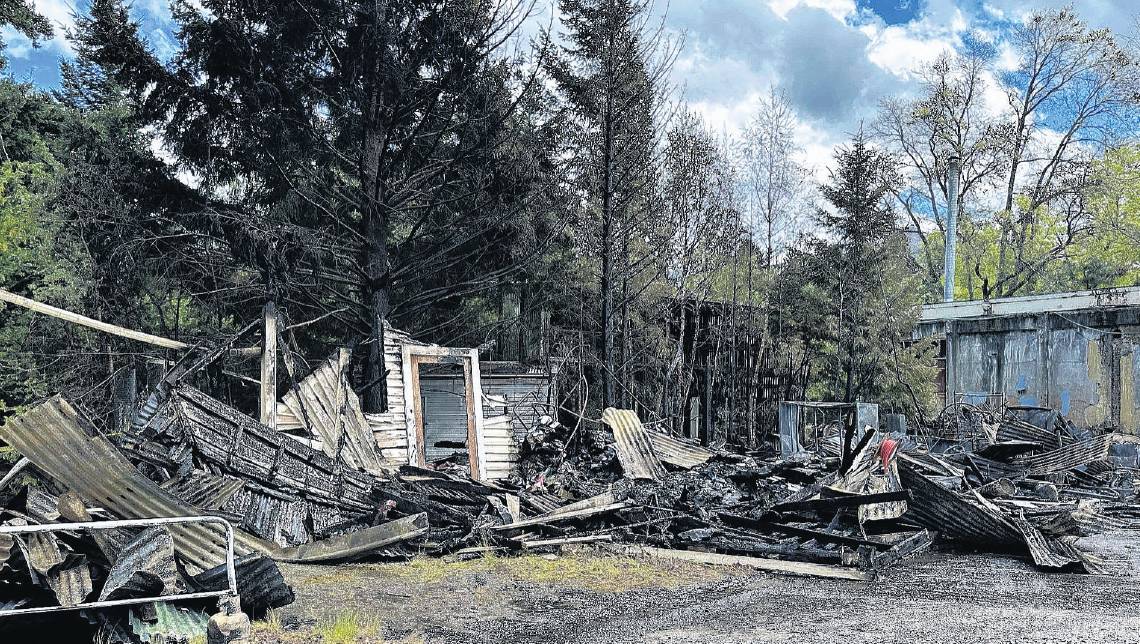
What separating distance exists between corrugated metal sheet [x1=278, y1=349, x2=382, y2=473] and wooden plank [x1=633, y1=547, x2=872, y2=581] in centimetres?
448

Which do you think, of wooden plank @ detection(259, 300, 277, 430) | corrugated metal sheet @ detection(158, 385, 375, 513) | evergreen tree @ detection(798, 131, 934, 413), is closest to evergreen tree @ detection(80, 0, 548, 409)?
wooden plank @ detection(259, 300, 277, 430)

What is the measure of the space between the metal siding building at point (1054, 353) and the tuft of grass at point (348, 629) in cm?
2090

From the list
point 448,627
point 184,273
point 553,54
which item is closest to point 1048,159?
point 553,54

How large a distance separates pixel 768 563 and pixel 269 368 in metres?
7.02

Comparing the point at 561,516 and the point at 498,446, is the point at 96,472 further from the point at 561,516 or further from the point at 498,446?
the point at 498,446

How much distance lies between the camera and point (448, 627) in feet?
22.4

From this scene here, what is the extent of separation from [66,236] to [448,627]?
1934cm

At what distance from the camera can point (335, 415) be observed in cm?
1244

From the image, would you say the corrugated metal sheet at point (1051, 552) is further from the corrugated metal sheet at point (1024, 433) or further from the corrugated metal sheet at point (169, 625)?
the corrugated metal sheet at point (169, 625)

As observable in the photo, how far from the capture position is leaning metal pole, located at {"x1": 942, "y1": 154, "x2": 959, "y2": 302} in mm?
37156

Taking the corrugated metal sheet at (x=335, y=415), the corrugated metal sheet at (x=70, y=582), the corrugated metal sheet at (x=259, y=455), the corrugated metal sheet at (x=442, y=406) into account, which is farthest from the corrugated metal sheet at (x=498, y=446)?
the corrugated metal sheet at (x=70, y=582)

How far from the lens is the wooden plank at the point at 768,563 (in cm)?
884

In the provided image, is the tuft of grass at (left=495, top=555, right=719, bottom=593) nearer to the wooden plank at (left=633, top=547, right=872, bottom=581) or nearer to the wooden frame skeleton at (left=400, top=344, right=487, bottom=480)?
the wooden plank at (left=633, top=547, right=872, bottom=581)

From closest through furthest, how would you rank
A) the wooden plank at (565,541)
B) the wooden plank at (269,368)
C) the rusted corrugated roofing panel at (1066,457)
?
the wooden plank at (565,541) → the wooden plank at (269,368) → the rusted corrugated roofing panel at (1066,457)
